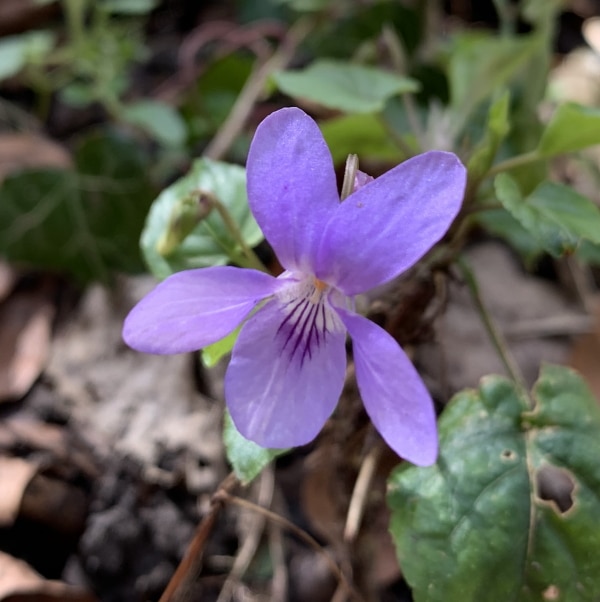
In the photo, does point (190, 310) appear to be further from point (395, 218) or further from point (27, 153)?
point (27, 153)

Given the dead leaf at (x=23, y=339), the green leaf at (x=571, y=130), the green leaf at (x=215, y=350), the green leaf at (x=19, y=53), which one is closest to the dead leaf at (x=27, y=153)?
the green leaf at (x=19, y=53)

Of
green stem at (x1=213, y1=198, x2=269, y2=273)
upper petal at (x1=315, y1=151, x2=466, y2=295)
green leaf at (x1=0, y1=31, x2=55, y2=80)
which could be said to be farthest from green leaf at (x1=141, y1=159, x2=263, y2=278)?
green leaf at (x1=0, y1=31, x2=55, y2=80)

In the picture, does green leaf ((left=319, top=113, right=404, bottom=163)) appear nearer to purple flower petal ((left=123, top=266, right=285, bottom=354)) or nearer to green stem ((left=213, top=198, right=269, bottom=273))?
green stem ((left=213, top=198, right=269, bottom=273))

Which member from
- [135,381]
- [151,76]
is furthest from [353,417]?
[151,76]

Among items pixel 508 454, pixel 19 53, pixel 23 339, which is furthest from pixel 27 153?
pixel 508 454

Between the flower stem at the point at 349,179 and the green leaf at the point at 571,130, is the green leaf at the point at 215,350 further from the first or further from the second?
the green leaf at the point at 571,130

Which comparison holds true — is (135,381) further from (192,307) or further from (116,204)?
(192,307)
